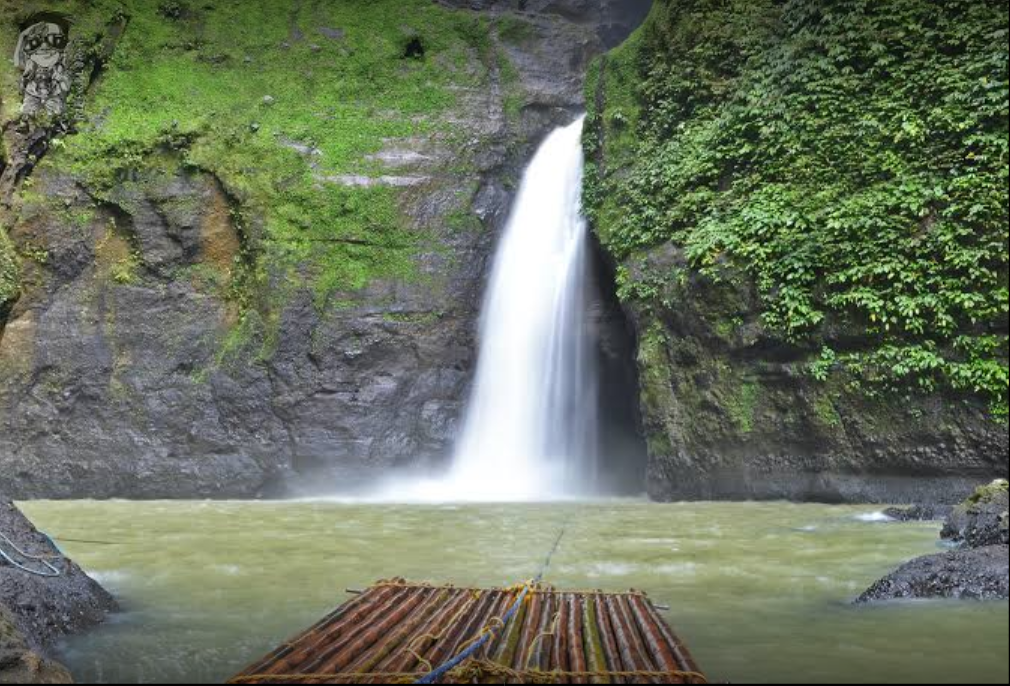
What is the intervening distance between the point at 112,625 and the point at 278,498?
29.1 ft

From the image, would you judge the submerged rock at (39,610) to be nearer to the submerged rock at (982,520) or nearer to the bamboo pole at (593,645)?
the bamboo pole at (593,645)

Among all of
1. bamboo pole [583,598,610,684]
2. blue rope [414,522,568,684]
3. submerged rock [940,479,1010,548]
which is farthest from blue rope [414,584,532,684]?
submerged rock [940,479,1010,548]

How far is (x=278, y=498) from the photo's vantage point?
13.5m

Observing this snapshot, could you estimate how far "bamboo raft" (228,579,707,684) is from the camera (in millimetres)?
3547

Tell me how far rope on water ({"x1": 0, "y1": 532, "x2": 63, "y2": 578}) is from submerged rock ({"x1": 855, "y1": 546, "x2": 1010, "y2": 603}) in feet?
17.3

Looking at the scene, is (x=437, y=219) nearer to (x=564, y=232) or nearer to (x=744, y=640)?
(x=564, y=232)

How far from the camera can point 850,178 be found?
1044 cm

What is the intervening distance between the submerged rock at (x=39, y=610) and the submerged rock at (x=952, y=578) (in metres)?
4.61

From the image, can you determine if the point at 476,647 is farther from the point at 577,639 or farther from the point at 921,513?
the point at 921,513

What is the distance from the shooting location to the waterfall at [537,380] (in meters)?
14.0

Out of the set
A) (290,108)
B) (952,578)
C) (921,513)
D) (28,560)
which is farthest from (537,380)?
(952,578)

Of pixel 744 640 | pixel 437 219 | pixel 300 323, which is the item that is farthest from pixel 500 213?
pixel 744 640

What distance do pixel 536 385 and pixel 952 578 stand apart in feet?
31.9

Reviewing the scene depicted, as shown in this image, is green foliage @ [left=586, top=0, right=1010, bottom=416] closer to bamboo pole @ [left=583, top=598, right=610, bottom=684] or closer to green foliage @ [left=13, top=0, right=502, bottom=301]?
green foliage @ [left=13, top=0, right=502, bottom=301]
